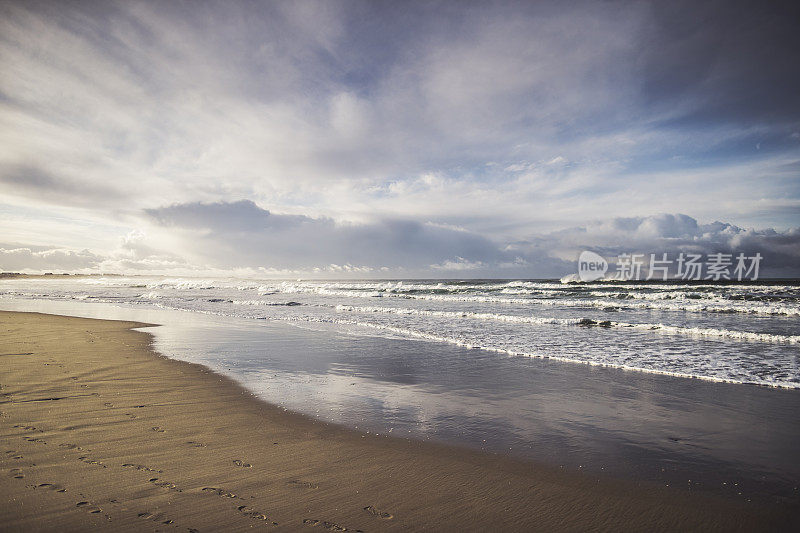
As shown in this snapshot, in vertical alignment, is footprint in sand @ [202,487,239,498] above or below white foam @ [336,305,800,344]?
below

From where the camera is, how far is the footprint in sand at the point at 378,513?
3104 mm

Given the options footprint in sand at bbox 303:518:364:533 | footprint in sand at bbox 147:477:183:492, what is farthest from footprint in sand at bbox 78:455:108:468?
footprint in sand at bbox 303:518:364:533

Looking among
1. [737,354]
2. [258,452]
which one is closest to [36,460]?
[258,452]

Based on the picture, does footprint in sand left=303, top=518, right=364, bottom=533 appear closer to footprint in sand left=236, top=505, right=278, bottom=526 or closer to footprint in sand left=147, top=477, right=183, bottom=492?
footprint in sand left=236, top=505, right=278, bottom=526

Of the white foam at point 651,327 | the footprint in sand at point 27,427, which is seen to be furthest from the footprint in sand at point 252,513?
the white foam at point 651,327

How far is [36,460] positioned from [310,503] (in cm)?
285

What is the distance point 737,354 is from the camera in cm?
1069

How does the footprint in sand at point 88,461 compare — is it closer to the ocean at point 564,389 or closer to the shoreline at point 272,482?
the shoreline at point 272,482

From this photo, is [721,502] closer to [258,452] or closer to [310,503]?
[310,503]

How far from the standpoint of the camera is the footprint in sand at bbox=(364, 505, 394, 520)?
3104mm

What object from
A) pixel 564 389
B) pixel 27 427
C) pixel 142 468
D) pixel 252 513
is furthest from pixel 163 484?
pixel 564 389

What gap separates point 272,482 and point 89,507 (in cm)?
136

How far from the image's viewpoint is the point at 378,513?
3.16 metres

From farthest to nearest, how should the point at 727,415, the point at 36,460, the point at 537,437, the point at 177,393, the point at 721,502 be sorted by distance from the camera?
the point at 177,393 → the point at 727,415 → the point at 537,437 → the point at 36,460 → the point at 721,502
